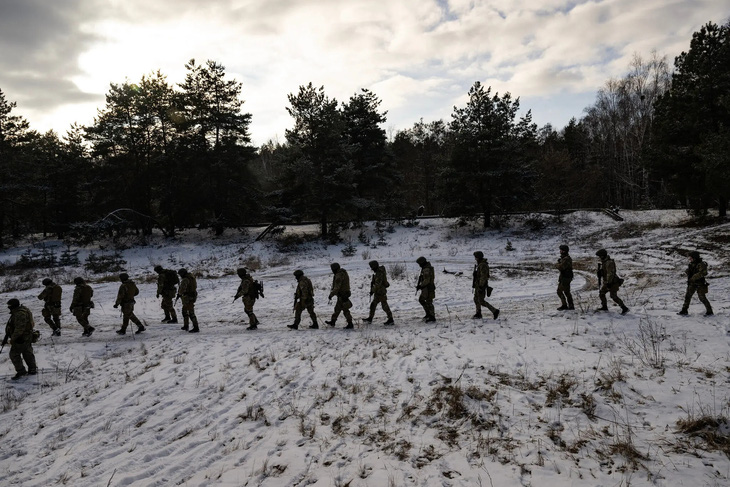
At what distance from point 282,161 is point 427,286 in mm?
21581

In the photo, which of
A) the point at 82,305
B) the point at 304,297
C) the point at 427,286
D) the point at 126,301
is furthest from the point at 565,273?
the point at 82,305

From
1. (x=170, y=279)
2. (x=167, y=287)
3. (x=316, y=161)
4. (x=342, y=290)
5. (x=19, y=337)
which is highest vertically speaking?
(x=316, y=161)

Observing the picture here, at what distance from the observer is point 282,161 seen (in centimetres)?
2966

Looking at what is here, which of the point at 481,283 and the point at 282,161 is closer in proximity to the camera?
the point at 481,283

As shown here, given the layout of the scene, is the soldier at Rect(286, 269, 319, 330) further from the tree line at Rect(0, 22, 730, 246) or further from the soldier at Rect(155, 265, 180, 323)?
the tree line at Rect(0, 22, 730, 246)

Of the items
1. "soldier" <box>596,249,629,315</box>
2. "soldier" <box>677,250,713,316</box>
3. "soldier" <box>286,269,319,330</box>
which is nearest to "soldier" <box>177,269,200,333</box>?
"soldier" <box>286,269,319,330</box>

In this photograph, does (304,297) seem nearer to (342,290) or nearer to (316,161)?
(342,290)

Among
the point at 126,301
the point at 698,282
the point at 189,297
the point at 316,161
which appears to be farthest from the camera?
the point at 316,161

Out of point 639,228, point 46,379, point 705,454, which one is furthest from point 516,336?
point 639,228

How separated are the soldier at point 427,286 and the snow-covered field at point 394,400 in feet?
2.00

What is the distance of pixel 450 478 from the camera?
480cm

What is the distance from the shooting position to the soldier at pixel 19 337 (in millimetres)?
8695

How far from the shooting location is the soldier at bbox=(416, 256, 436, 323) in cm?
1120

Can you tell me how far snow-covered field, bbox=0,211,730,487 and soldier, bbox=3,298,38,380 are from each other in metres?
0.38
